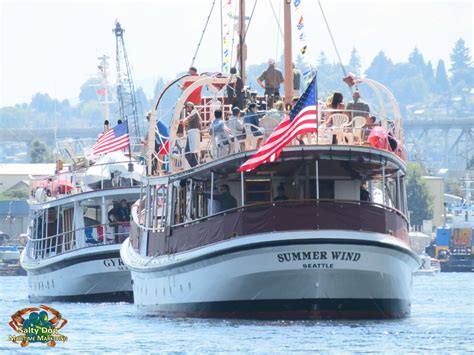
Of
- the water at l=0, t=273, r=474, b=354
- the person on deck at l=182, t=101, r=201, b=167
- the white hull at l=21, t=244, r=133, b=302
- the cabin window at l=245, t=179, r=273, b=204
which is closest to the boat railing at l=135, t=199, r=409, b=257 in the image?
the cabin window at l=245, t=179, r=273, b=204

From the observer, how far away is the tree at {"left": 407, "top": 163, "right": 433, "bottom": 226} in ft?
552

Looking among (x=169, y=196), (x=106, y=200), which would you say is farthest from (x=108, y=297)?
(x=169, y=196)

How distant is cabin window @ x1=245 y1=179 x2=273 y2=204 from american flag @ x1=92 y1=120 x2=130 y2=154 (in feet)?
57.0

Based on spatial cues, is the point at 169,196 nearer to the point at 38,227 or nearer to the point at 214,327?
the point at 214,327

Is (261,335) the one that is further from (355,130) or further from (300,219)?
(355,130)

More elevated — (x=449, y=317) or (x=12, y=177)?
(x=12, y=177)

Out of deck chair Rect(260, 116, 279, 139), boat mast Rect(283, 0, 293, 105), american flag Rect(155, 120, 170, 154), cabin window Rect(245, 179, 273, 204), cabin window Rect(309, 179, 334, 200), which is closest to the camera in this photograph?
deck chair Rect(260, 116, 279, 139)

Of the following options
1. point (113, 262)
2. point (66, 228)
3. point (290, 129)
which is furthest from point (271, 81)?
point (66, 228)

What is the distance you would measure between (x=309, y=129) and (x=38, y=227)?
26.3m

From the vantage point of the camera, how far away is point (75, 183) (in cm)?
5878

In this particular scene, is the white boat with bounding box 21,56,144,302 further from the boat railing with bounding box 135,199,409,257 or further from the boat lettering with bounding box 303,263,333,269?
the boat lettering with bounding box 303,263,333,269

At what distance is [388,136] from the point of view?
38.4 metres

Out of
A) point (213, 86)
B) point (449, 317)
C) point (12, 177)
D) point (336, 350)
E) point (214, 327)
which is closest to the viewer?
point (336, 350)

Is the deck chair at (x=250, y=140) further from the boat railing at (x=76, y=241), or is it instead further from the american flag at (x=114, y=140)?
the american flag at (x=114, y=140)
